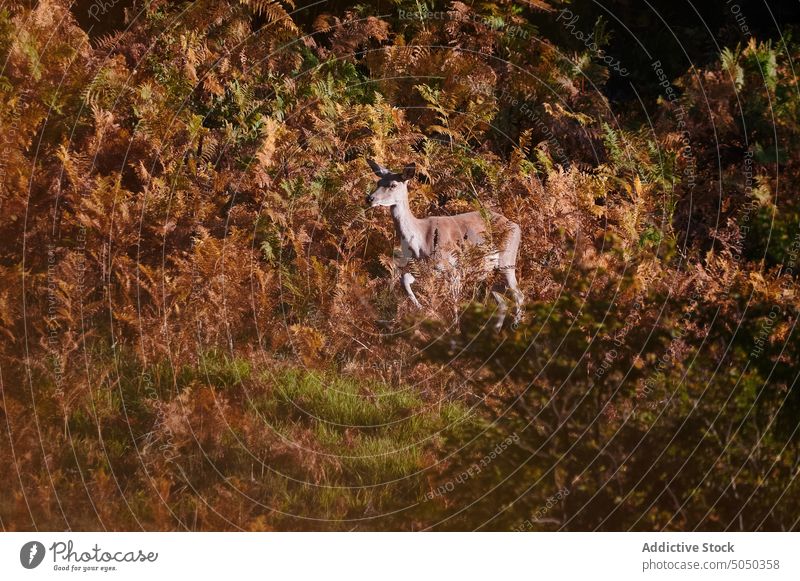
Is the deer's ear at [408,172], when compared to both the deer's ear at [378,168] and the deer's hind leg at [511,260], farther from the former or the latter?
the deer's hind leg at [511,260]

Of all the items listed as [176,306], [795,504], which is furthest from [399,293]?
[795,504]

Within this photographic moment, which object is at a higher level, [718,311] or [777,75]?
[777,75]

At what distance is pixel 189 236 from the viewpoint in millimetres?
8234

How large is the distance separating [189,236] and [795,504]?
17.3 ft

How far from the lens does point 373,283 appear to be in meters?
8.16

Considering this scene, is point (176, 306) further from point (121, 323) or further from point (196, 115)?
point (196, 115)

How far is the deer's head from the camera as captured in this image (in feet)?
27.5

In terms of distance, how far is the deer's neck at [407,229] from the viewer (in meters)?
8.67
